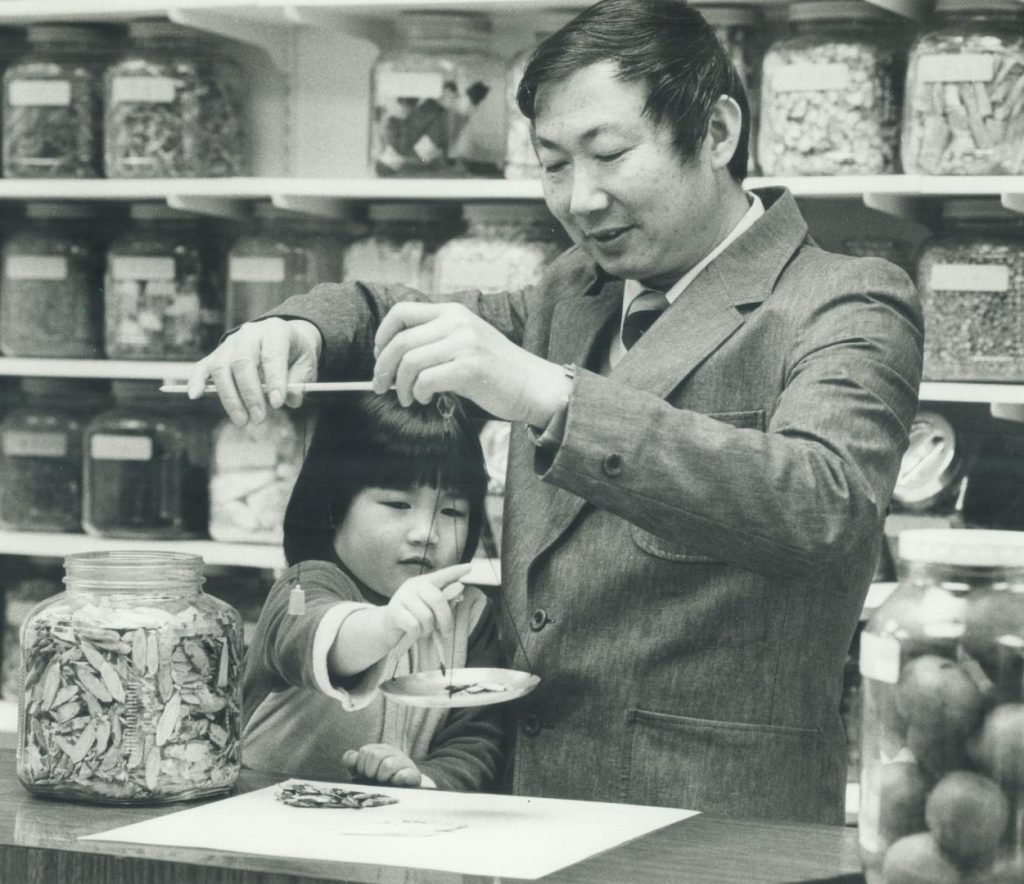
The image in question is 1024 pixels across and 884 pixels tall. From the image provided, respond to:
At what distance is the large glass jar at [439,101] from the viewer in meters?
2.52

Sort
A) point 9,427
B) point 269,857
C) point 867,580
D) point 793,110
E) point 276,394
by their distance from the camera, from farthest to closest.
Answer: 1. point 9,427
2. point 793,110
3. point 867,580
4. point 276,394
5. point 269,857

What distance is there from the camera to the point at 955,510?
2297 mm

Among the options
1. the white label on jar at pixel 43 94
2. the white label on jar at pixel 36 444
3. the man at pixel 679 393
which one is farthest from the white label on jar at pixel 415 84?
the man at pixel 679 393

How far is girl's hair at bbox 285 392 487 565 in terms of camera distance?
146cm

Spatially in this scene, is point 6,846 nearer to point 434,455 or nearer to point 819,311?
point 434,455

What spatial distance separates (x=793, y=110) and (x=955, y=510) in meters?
0.58

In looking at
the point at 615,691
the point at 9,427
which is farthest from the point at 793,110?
the point at 9,427

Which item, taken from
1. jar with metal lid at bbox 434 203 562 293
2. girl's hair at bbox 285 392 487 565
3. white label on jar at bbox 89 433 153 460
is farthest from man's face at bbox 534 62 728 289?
white label on jar at bbox 89 433 153 460

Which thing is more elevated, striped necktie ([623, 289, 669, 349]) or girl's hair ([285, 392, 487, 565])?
striped necktie ([623, 289, 669, 349])

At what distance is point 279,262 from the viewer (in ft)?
8.86

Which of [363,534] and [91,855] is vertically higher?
[363,534]

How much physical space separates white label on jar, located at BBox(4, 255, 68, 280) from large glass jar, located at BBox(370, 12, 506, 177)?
603 millimetres

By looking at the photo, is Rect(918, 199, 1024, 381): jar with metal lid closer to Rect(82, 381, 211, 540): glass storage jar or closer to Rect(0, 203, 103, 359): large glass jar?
Rect(82, 381, 211, 540): glass storage jar

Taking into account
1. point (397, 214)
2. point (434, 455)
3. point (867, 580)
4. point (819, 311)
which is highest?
point (397, 214)
